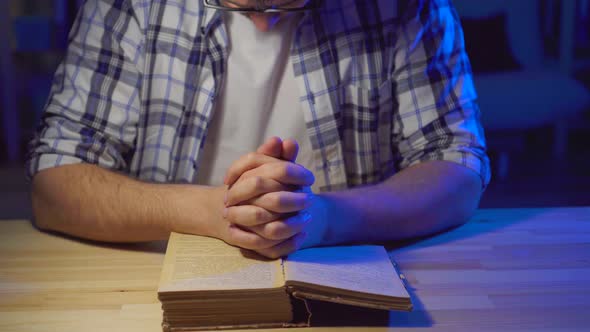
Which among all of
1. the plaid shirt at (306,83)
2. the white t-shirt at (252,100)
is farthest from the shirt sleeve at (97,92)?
the white t-shirt at (252,100)

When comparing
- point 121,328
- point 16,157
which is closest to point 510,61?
point 16,157

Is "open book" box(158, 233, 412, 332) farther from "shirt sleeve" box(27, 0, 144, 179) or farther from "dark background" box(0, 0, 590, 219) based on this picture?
"dark background" box(0, 0, 590, 219)

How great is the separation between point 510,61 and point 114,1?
2.75 meters

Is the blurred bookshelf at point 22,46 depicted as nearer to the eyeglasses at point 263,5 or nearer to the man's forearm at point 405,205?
the eyeglasses at point 263,5

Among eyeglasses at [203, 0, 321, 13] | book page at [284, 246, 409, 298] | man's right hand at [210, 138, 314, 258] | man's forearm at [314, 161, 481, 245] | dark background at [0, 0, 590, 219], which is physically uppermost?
eyeglasses at [203, 0, 321, 13]

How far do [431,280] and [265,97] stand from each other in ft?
2.14

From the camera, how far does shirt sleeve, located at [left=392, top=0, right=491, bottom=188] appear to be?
4.81ft

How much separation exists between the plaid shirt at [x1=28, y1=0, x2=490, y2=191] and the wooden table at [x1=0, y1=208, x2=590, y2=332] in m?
0.23

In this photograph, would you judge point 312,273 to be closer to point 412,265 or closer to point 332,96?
point 412,265

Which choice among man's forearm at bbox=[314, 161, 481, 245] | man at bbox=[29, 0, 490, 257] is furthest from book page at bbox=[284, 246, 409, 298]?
man at bbox=[29, 0, 490, 257]

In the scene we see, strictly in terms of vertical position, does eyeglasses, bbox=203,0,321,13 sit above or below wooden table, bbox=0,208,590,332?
above

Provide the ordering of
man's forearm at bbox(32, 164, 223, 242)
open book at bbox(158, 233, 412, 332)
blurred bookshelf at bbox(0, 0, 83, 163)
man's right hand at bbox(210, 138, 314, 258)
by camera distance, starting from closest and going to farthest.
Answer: open book at bbox(158, 233, 412, 332)
man's right hand at bbox(210, 138, 314, 258)
man's forearm at bbox(32, 164, 223, 242)
blurred bookshelf at bbox(0, 0, 83, 163)

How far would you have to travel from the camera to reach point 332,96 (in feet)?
5.03

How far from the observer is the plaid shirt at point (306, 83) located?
1473mm
